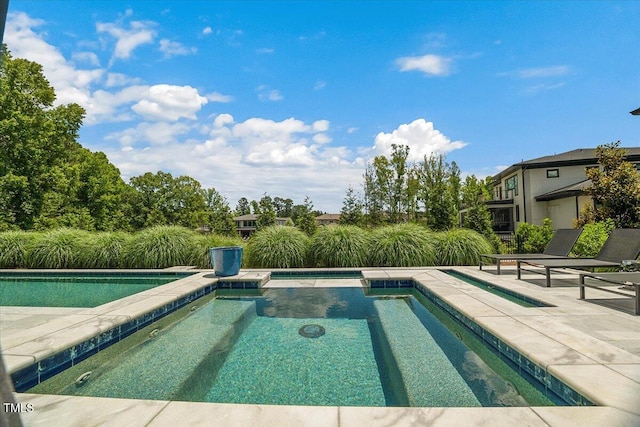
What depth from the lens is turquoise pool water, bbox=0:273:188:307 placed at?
5562 millimetres

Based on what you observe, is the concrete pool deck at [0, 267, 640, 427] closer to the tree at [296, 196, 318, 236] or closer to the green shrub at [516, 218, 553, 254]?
the green shrub at [516, 218, 553, 254]

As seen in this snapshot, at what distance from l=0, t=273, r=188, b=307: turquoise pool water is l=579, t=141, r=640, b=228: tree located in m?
11.7

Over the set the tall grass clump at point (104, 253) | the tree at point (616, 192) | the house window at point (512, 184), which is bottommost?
the tall grass clump at point (104, 253)

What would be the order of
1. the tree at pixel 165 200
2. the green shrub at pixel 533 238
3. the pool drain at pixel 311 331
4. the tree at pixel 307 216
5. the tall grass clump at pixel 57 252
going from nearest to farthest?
1. the pool drain at pixel 311 331
2. the tall grass clump at pixel 57 252
3. the green shrub at pixel 533 238
4. the tree at pixel 307 216
5. the tree at pixel 165 200

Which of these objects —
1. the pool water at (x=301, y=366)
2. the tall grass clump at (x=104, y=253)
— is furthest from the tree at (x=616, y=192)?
the tall grass clump at (x=104, y=253)

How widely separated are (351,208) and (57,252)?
13776mm

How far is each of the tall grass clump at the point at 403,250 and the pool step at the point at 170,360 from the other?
4.72 meters

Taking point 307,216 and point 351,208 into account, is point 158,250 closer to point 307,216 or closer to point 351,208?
point 351,208

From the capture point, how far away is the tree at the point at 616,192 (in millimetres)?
9062

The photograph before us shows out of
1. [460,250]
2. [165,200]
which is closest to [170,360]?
[460,250]

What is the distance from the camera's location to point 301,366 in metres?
3.08

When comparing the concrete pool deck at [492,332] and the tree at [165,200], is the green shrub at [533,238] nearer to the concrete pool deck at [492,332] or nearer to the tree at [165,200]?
the concrete pool deck at [492,332]

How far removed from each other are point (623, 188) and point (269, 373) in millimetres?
11136

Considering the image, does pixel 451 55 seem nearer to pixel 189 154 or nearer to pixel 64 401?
pixel 64 401
